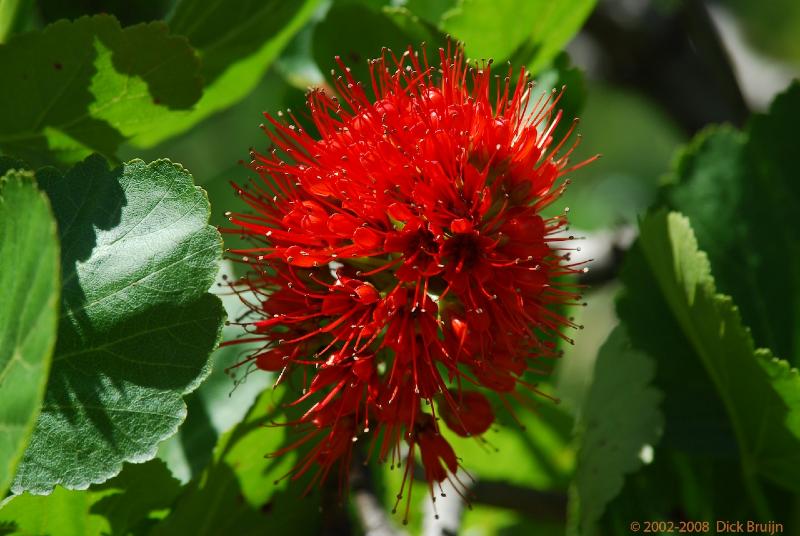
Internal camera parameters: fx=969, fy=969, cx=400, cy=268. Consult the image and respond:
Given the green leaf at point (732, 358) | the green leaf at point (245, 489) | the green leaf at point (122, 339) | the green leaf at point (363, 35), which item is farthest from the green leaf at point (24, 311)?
the green leaf at point (732, 358)

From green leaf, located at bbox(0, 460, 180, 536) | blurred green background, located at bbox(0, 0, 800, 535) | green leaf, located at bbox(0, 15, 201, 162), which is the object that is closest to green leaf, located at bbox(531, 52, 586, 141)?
blurred green background, located at bbox(0, 0, 800, 535)

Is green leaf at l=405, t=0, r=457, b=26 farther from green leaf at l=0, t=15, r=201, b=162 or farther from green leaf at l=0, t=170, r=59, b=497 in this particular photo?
green leaf at l=0, t=170, r=59, b=497

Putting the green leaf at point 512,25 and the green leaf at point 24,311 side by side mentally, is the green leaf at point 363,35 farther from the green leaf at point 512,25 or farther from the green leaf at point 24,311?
the green leaf at point 24,311

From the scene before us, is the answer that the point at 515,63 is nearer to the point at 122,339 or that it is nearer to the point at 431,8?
the point at 431,8

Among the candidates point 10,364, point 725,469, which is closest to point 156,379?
point 10,364

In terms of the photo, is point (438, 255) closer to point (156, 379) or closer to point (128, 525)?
point (156, 379)

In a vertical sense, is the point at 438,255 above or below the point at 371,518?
above

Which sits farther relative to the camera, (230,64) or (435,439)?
(230,64)

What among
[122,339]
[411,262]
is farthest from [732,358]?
[122,339]
